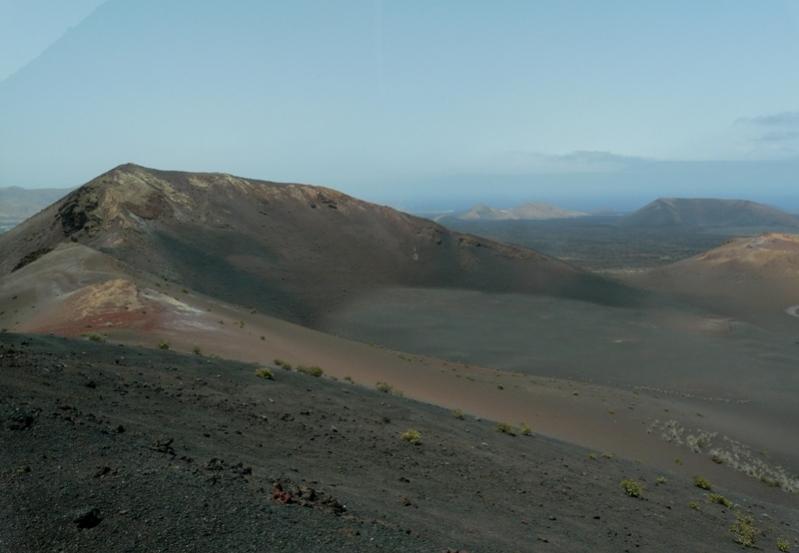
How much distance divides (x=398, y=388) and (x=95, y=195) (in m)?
37.9

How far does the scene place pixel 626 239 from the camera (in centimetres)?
17088

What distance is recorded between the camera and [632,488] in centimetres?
1420

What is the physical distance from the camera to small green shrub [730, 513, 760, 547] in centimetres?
1245

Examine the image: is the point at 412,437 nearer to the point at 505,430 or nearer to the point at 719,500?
the point at 505,430

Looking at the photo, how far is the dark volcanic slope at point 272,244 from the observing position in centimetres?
4606

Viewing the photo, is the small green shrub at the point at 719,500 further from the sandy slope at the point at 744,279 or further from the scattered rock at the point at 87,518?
the sandy slope at the point at 744,279

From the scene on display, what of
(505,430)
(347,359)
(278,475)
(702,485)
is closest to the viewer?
(278,475)

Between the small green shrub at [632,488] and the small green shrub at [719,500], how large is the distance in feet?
6.28

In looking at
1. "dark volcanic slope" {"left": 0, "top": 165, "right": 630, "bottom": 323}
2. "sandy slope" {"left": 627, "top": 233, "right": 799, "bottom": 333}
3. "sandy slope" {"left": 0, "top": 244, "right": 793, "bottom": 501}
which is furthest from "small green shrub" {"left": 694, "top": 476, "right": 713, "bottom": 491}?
"sandy slope" {"left": 627, "top": 233, "right": 799, "bottom": 333}

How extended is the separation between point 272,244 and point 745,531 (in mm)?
49133

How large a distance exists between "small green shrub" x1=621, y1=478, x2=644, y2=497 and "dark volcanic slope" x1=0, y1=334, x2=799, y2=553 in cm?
25

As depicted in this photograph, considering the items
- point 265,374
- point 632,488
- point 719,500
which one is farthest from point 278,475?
point 719,500

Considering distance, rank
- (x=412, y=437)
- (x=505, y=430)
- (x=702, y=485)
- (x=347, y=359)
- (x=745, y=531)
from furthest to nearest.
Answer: (x=347, y=359)
(x=505, y=430)
(x=702, y=485)
(x=412, y=437)
(x=745, y=531)

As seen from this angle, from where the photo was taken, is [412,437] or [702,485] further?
[702,485]
